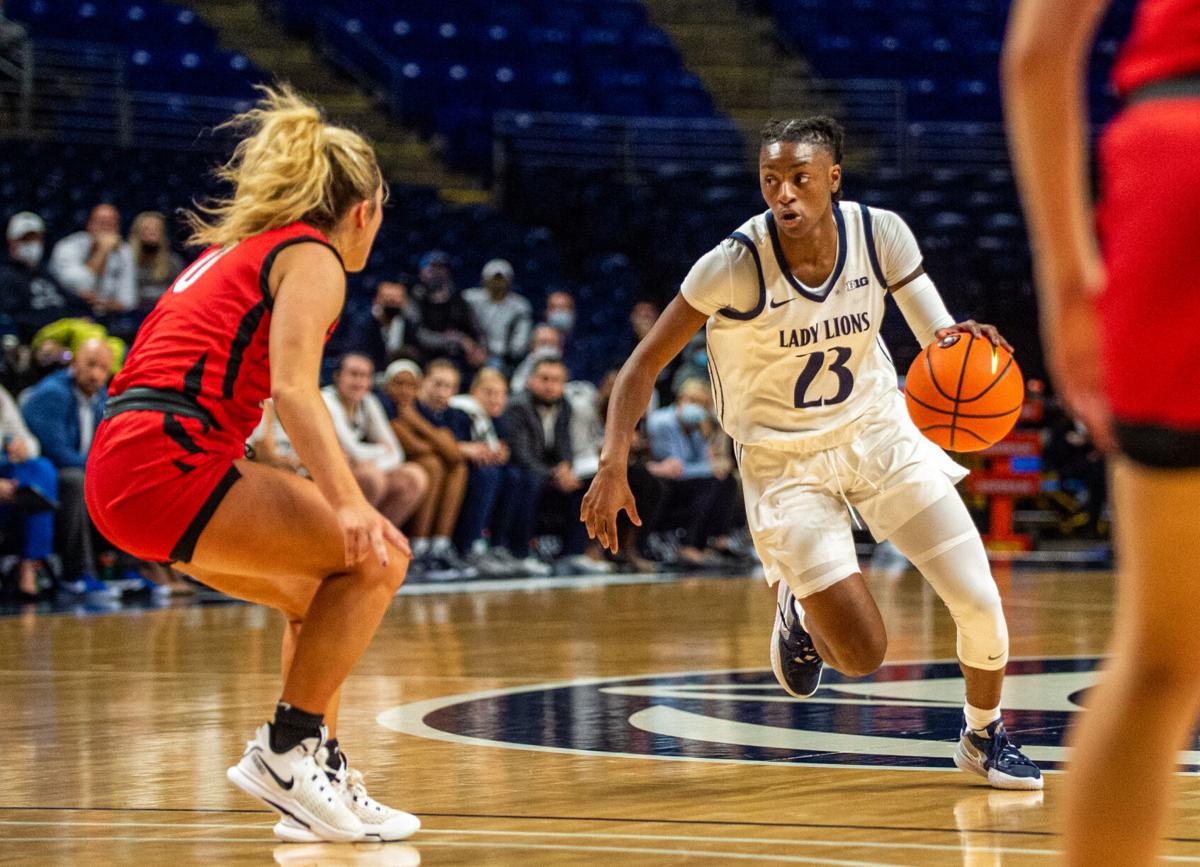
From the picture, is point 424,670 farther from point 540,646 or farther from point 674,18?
point 674,18

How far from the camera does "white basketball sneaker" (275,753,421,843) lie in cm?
343

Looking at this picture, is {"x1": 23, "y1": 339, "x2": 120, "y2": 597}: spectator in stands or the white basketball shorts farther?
{"x1": 23, "y1": 339, "x2": 120, "y2": 597}: spectator in stands

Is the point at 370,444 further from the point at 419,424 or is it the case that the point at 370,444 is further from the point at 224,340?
the point at 224,340

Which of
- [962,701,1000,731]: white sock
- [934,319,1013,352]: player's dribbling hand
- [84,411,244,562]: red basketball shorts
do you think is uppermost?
[934,319,1013,352]: player's dribbling hand

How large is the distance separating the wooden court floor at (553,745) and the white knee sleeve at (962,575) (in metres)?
0.31

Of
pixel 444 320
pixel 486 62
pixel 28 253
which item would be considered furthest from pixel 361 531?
pixel 486 62

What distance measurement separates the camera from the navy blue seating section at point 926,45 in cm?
1789

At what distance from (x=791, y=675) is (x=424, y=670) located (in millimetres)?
2170

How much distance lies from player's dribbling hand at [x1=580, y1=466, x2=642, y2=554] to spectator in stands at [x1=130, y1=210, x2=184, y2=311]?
766cm

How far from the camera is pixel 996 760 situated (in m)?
4.00

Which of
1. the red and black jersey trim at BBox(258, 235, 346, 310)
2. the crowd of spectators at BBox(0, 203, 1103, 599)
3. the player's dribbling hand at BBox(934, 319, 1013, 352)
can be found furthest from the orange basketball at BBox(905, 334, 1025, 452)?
the crowd of spectators at BBox(0, 203, 1103, 599)

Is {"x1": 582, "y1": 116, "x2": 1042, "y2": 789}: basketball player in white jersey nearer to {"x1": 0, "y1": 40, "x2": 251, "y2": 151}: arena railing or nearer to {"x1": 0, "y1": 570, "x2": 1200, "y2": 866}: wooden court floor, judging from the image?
{"x1": 0, "y1": 570, "x2": 1200, "y2": 866}: wooden court floor

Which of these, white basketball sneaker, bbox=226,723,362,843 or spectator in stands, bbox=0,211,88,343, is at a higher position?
spectator in stands, bbox=0,211,88,343

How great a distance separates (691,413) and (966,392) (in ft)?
27.6
